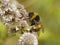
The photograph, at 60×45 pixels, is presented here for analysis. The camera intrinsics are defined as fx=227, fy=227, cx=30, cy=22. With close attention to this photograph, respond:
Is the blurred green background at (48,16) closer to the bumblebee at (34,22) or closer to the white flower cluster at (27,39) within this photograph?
the bumblebee at (34,22)

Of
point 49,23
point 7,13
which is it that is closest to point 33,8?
point 49,23

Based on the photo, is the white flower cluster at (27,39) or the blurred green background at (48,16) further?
the blurred green background at (48,16)

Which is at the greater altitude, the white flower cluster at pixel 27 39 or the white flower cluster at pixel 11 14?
the white flower cluster at pixel 11 14

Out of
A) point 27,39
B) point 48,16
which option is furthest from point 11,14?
point 48,16

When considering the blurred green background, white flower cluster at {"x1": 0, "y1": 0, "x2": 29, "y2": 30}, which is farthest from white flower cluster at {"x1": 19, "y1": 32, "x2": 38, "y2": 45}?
the blurred green background

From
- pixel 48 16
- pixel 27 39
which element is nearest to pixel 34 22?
pixel 27 39

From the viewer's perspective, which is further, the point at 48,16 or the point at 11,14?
the point at 48,16

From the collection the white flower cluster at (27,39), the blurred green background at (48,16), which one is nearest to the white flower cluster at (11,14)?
the white flower cluster at (27,39)

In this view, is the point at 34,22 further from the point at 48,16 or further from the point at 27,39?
the point at 48,16

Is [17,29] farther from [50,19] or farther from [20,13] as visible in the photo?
[50,19]

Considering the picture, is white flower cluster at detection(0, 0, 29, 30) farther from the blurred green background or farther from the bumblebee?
the blurred green background

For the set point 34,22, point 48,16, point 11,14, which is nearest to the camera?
point 11,14

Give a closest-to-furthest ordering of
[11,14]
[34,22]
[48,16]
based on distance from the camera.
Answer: [11,14], [34,22], [48,16]
